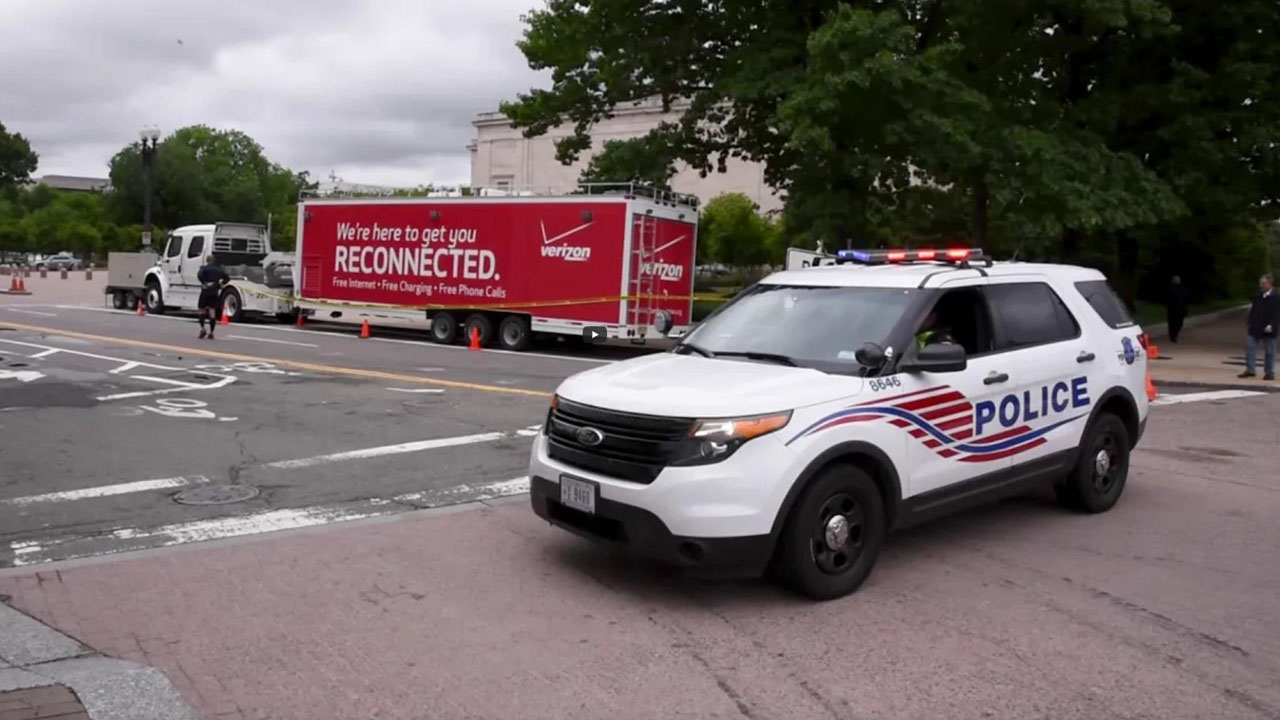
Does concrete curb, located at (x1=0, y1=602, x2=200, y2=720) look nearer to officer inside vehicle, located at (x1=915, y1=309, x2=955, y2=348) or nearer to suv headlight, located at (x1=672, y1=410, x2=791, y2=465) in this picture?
suv headlight, located at (x1=672, y1=410, x2=791, y2=465)

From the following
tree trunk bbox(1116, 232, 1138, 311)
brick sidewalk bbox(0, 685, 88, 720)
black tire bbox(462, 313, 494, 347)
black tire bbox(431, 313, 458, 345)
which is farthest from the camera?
tree trunk bbox(1116, 232, 1138, 311)

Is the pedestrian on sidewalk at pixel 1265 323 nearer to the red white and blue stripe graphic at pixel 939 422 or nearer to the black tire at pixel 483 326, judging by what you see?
the red white and blue stripe graphic at pixel 939 422

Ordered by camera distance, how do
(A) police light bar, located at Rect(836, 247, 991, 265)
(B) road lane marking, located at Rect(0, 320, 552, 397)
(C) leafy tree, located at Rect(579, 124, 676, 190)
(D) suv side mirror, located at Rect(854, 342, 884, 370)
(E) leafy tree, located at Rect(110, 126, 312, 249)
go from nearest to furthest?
(D) suv side mirror, located at Rect(854, 342, 884, 370), (A) police light bar, located at Rect(836, 247, 991, 265), (B) road lane marking, located at Rect(0, 320, 552, 397), (C) leafy tree, located at Rect(579, 124, 676, 190), (E) leafy tree, located at Rect(110, 126, 312, 249)

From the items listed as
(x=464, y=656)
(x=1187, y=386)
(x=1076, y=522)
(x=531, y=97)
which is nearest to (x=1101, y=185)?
(x=1187, y=386)

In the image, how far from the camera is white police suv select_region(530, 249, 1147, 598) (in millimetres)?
5523

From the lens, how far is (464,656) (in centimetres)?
505

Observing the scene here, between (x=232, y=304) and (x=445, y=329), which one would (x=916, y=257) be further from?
(x=232, y=304)

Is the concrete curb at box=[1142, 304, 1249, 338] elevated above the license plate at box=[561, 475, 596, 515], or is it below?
above

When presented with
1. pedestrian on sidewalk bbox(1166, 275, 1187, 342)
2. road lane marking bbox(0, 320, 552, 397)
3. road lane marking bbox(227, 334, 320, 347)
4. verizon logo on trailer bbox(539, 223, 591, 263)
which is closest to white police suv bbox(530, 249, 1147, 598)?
road lane marking bbox(0, 320, 552, 397)

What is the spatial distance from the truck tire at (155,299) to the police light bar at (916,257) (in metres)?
28.7

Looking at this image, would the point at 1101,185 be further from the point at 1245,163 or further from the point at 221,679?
the point at 221,679

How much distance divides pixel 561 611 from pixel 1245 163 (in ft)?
80.2

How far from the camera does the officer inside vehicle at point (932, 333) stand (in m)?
6.55

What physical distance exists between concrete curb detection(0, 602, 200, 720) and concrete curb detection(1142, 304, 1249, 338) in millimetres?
26766
